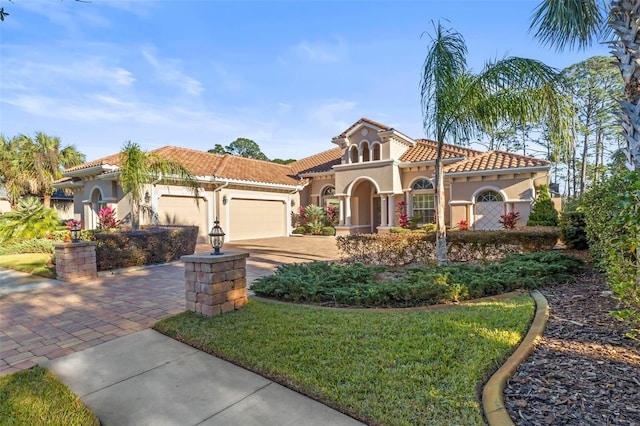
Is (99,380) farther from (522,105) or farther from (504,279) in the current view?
(522,105)

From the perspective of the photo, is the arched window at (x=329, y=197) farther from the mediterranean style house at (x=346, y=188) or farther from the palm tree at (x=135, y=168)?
the palm tree at (x=135, y=168)

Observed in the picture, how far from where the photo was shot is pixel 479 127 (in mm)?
7875

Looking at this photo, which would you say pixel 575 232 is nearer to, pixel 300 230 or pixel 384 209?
pixel 384 209

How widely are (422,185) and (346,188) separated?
459 centimetres

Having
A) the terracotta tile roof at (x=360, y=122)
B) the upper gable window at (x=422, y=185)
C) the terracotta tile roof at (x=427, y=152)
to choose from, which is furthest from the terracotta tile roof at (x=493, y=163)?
the terracotta tile roof at (x=360, y=122)

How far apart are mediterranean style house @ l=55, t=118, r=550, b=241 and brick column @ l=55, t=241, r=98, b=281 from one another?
6.36 metres

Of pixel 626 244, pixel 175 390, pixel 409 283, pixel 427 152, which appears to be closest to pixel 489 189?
pixel 427 152

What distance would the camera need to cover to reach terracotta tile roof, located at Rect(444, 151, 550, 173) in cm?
1580

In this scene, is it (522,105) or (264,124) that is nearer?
(522,105)

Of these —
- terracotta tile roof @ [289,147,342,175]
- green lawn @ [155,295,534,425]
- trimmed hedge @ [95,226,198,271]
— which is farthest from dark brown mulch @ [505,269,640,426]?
terracotta tile roof @ [289,147,342,175]

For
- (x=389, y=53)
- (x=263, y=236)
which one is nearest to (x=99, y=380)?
(x=389, y=53)

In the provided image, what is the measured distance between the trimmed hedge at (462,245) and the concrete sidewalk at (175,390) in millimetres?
6024

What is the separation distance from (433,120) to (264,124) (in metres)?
14.1

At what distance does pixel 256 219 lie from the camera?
1942 centimetres
